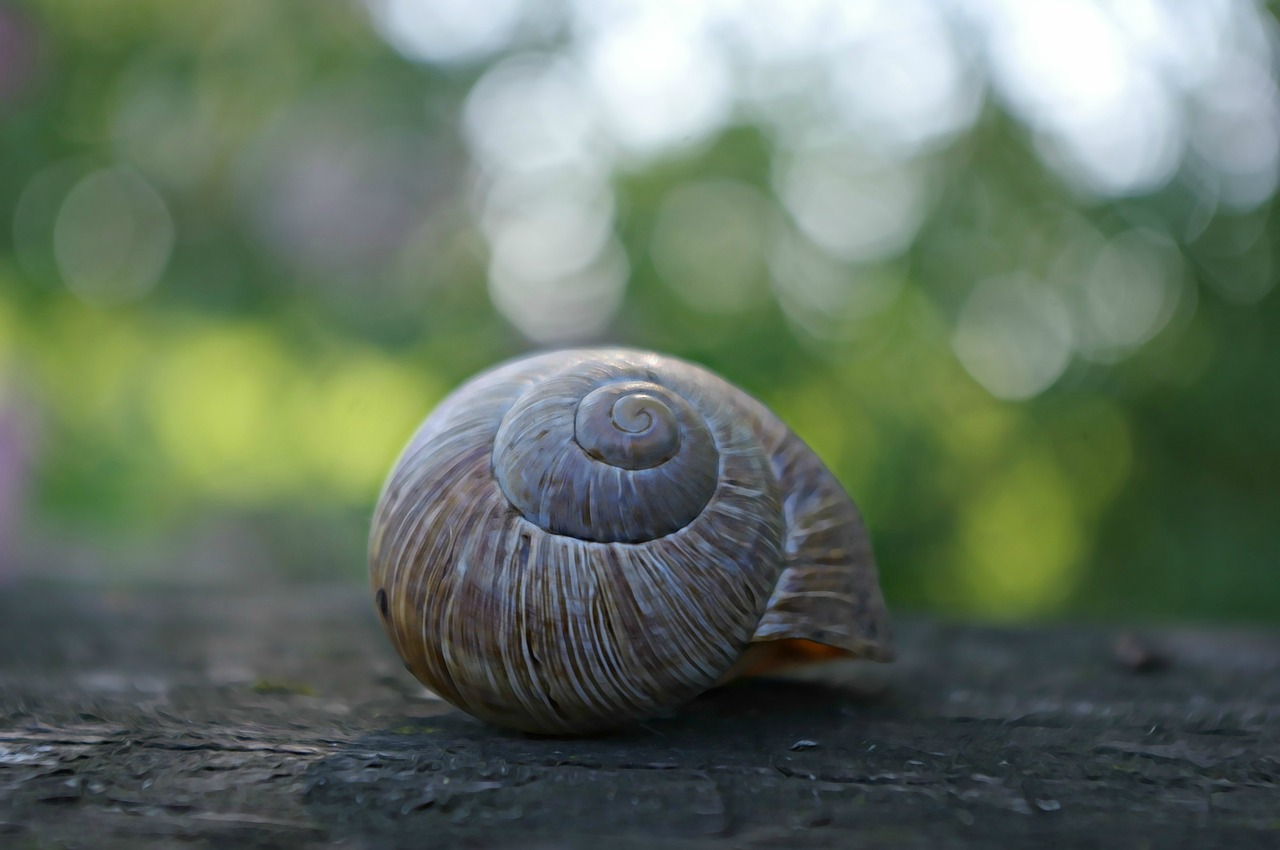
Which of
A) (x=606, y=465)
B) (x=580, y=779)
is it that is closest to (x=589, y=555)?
(x=606, y=465)

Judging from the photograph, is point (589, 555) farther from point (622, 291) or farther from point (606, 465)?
point (622, 291)

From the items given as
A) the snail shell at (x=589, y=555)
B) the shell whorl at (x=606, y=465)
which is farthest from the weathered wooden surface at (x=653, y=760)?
the shell whorl at (x=606, y=465)

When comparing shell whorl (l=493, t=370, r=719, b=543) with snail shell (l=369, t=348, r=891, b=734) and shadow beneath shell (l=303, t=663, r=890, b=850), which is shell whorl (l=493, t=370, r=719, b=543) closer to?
snail shell (l=369, t=348, r=891, b=734)

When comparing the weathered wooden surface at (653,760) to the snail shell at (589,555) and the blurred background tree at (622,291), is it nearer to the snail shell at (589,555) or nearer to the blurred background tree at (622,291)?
the snail shell at (589,555)

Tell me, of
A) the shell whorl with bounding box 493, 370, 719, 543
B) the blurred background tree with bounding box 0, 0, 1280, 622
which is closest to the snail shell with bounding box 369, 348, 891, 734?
the shell whorl with bounding box 493, 370, 719, 543

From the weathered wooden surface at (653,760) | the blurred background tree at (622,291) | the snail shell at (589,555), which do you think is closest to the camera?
A: the weathered wooden surface at (653,760)

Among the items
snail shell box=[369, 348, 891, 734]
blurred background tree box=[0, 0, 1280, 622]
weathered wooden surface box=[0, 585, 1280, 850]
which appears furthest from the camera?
blurred background tree box=[0, 0, 1280, 622]

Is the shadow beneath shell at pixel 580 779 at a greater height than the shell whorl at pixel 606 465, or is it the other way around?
the shell whorl at pixel 606 465
